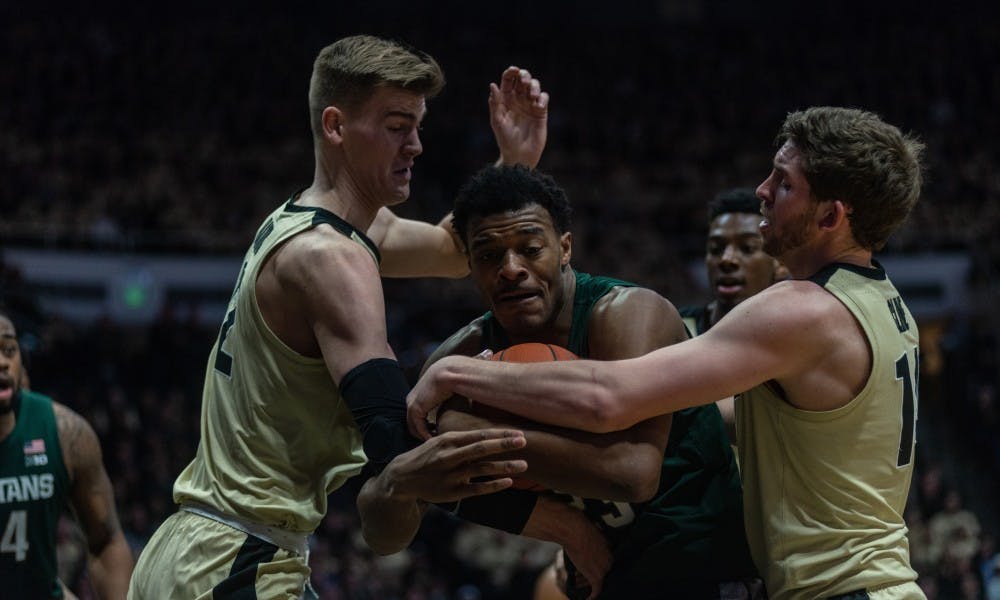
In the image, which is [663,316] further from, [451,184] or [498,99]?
[451,184]

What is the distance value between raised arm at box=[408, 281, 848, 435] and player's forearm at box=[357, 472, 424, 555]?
40 centimetres

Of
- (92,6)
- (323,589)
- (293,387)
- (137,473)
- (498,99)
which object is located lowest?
(323,589)

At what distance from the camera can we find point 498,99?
464cm

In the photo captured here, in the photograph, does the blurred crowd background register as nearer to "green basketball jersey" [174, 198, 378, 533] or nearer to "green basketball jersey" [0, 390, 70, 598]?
"green basketball jersey" [0, 390, 70, 598]

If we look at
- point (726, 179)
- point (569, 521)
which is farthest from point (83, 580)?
point (726, 179)

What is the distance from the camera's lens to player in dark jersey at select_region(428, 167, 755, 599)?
3.35 m

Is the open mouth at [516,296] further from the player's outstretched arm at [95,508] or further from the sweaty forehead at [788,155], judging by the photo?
the player's outstretched arm at [95,508]

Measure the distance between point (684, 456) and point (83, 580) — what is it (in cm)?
891

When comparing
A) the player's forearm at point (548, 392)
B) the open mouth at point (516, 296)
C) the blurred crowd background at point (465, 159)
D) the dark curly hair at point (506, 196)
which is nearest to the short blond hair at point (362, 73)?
the dark curly hair at point (506, 196)

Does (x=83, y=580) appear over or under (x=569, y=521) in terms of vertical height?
under

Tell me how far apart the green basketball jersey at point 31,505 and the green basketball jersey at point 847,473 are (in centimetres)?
333

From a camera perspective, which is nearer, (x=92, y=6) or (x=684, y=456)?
(x=684, y=456)

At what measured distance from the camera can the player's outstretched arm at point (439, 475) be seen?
3.07 m

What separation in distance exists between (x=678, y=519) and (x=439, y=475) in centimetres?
72
